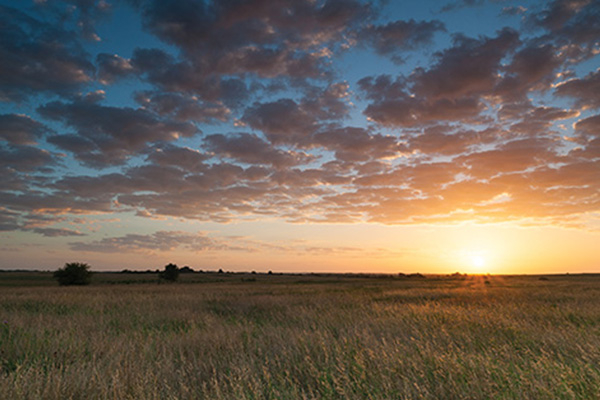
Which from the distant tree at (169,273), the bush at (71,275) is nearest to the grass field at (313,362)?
the bush at (71,275)

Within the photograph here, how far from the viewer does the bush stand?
51.2 meters

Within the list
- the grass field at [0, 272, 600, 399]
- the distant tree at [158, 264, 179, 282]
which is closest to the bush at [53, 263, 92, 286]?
the distant tree at [158, 264, 179, 282]

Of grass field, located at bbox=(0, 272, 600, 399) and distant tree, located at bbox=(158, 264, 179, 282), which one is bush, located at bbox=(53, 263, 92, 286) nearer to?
distant tree, located at bbox=(158, 264, 179, 282)

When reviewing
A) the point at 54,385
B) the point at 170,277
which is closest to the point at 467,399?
the point at 54,385

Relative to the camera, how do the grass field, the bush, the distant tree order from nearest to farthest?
the grass field
the bush
the distant tree

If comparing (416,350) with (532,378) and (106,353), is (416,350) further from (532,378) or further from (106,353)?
(106,353)

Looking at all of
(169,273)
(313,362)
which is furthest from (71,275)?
(313,362)

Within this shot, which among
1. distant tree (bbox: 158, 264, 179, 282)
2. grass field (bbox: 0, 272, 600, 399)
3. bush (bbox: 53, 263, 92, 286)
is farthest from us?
distant tree (bbox: 158, 264, 179, 282)

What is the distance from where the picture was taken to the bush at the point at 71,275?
51.2 metres

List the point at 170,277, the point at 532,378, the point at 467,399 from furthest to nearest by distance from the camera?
the point at 170,277, the point at 532,378, the point at 467,399

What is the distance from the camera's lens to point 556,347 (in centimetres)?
784

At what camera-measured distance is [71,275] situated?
Answer: 51.2m

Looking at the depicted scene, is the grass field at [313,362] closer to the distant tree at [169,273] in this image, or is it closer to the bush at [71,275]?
the bush at [71,275]

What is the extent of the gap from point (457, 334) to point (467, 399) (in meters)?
5.07
